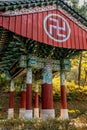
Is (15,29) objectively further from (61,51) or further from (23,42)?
(61,51)

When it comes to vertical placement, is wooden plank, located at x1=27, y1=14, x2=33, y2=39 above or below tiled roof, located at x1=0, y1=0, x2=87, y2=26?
below

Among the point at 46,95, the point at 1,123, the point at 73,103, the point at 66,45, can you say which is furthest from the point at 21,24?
the point at 73,103

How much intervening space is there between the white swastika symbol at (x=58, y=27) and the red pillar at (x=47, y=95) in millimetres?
2245

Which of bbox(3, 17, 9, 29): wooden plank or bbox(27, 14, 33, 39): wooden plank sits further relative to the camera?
bbox(27, 14, 33, 39): wooden plank

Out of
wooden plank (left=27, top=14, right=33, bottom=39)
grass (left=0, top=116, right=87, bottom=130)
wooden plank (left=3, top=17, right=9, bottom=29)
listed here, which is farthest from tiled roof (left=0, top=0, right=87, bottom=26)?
grass (left=0, top=116, right=87, bottom=130)

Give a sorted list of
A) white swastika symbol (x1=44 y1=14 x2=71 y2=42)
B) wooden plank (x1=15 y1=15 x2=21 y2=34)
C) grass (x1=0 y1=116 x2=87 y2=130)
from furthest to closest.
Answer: white swastika symbol (x1=44 y1=14 x2=71 y2=42)
wooden plank (x1=15 y1=15 x2=21 y2=34)
grass (x1=0 y1=116 x2=87 y2=130)

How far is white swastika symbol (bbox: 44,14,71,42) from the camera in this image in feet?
52.5

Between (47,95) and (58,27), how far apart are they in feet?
15.8

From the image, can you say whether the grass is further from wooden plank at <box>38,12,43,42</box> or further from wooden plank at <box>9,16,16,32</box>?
wooden plank at <box>38,12,43,42</box>

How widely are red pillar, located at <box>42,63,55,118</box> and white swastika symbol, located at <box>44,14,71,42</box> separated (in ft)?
7.37

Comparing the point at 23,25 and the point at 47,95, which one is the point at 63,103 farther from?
the point at 23,25

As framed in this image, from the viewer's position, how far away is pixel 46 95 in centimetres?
1636

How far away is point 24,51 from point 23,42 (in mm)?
776

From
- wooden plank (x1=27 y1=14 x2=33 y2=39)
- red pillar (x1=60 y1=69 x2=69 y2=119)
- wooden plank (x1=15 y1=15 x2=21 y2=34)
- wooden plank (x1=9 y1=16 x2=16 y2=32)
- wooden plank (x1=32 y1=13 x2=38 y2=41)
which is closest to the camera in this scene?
wooden plank (x1=9 y1=16 x2=16 y2=32)
